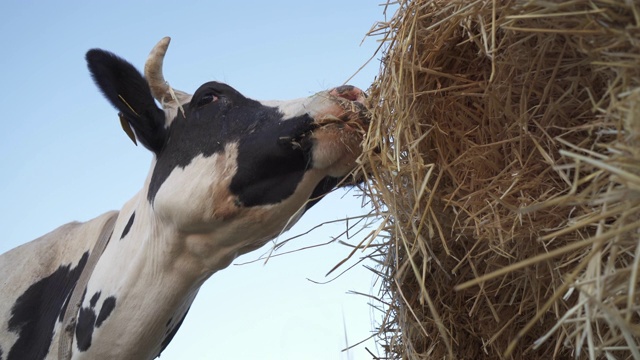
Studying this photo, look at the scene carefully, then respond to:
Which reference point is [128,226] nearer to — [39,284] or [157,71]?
[39,284]

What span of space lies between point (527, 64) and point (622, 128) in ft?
1.65

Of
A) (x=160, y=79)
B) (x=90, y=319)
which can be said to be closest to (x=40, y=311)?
(x=90, y=319)

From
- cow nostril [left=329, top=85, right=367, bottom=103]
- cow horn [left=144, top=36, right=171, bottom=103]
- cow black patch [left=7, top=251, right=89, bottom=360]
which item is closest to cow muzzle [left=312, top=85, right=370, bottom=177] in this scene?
cow nostril [left=329, top=85, right=367, bottom=103]

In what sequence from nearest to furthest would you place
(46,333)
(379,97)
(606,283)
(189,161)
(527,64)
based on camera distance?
(606,283), (527,64), (379,97), (189,161), (46,333)

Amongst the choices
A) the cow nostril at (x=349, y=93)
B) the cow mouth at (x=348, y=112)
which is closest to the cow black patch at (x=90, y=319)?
the cow mouth at (x=348, y=112)

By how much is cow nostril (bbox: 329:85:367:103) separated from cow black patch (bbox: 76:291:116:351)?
4.67 ft

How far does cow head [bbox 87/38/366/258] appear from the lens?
10.2ft

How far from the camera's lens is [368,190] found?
2641 millimetres

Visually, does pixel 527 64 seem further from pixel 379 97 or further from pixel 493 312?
pixel 493 312

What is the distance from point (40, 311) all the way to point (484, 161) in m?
2.50

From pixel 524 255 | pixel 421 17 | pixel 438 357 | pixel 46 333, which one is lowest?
pixel 438 357

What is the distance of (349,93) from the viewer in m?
3.06

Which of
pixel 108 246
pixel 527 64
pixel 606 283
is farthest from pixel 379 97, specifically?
pixel 108 246

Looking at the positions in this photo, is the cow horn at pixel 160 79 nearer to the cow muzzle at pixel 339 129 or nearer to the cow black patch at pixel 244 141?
the cow black patch at pixel 244 141
